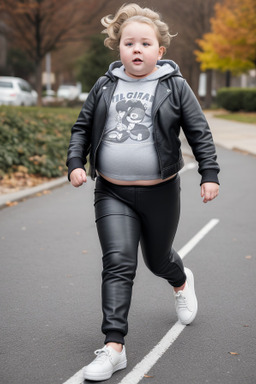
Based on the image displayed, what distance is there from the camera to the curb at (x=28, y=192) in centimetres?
959

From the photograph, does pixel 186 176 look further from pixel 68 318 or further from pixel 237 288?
pixel 68 318

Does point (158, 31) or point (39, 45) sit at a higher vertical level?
point (158, 31)

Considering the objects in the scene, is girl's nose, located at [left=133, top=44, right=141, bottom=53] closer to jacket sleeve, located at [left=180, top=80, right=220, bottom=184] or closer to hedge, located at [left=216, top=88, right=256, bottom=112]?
jacket sleeve, located at [left=180, top=80, right=220, bottom=184]

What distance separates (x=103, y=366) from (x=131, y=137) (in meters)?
1.23

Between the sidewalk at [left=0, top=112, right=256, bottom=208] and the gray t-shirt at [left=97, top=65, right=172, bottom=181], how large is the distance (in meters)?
5.88

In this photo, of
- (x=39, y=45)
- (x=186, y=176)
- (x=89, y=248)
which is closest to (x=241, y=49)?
(x=39, y=45)

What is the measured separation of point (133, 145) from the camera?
3.69m

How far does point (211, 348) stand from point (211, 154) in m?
1.18

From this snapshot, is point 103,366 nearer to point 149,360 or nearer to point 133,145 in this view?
point 149,360

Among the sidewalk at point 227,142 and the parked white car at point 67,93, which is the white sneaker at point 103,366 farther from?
the parked white car at point 67,93

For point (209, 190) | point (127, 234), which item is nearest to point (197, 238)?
point (209, 190)

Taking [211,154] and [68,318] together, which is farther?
[68,318]

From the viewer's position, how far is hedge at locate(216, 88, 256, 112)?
1511 inches

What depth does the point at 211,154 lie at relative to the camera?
149 inches
